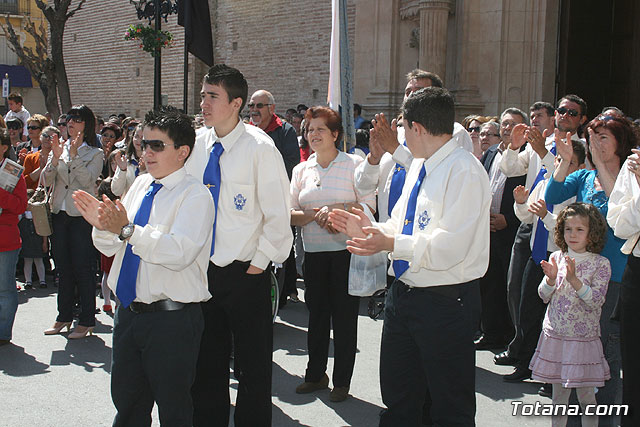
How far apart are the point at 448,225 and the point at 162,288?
1.51 m

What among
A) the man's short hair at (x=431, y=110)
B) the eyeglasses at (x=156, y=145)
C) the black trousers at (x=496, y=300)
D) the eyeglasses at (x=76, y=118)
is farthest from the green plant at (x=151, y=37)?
the man's short hair at (x=431, y=110)

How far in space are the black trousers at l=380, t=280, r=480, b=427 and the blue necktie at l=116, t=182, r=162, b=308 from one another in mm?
1388

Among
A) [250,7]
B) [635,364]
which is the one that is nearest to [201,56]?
[635,364]

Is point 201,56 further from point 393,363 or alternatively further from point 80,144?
point 393,363

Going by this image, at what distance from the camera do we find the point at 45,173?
785 cm

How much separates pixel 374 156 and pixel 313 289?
4.08ft

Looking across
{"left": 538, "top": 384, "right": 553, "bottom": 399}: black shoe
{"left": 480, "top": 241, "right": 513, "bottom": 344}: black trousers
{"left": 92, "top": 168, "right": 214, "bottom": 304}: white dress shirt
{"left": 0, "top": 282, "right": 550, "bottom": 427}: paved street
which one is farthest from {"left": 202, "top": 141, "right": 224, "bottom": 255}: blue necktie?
{"left": 480, "top": 241, "right": 513, "bottom": 344}: black trousers

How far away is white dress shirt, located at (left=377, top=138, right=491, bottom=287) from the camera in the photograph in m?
3.75

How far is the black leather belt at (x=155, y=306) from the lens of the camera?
13.0ft

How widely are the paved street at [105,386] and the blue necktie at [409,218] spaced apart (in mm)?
1257

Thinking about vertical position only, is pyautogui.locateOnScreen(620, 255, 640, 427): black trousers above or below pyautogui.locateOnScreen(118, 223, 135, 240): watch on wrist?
below

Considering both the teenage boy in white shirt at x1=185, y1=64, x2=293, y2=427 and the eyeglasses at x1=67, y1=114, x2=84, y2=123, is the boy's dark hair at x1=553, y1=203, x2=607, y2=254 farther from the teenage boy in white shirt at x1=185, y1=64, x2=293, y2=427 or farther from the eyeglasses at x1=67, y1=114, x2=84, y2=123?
the eyeglasses at x1=67, y1=114, x2=84, y2=123

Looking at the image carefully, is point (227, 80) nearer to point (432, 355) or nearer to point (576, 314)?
point (432, 355)

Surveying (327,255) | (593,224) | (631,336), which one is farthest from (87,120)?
(631,336)
